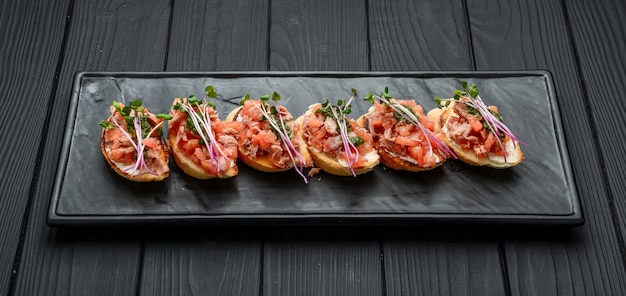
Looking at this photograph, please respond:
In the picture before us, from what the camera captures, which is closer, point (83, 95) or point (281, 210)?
point (281, 210)

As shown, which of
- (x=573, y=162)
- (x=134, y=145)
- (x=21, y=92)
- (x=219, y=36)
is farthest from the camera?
(x=219, y=36)

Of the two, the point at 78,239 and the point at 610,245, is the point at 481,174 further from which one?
the point at 78,239

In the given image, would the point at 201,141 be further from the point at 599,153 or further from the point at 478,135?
the point at 599,153

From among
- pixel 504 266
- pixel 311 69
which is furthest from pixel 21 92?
pixel 504 266

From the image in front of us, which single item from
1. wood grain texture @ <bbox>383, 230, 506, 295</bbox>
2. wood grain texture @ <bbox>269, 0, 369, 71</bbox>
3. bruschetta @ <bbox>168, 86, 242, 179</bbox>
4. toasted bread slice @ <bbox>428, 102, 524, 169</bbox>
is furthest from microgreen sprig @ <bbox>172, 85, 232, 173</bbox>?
toasted bread slice @ <bbox>428, 102, 524, 169</bbox>

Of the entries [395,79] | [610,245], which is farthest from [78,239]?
[610,245]

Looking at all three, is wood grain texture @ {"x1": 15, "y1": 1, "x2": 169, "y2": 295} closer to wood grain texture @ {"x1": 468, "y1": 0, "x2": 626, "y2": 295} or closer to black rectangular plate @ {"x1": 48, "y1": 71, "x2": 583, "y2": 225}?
black rectangular plate @ {"x1": 48, "y1": 71, "x2": 583, "y2": 225}
